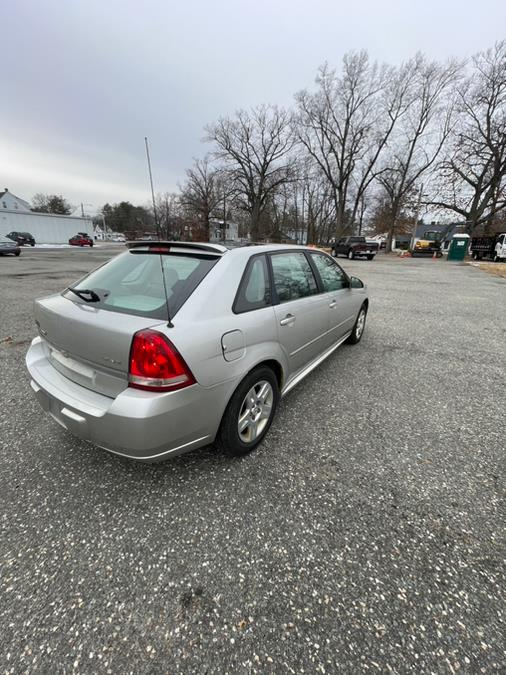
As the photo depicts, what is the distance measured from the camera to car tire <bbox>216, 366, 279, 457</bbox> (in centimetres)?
211

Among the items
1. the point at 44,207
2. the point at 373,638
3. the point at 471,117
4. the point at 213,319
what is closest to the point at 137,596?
the point at 373,638

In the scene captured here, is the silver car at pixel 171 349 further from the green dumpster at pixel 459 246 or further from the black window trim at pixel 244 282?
the green dumpster at pixel 459 246

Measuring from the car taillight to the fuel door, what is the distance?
321 millimetres

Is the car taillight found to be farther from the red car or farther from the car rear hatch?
the red car

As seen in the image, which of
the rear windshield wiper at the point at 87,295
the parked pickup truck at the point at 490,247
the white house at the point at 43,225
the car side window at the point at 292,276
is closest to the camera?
the rear windshield wiper at the point at 87,295

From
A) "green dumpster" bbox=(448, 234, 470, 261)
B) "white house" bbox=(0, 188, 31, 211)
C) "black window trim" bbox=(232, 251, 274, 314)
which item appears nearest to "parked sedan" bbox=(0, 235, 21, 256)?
"black window trim" bbox=(232, 251, 274, 314)

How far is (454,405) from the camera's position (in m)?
3.14

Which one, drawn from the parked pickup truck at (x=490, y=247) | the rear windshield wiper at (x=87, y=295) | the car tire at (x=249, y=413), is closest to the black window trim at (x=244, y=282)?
the car tire at (x=249, y=413)

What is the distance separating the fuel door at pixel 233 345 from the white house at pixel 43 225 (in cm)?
4775

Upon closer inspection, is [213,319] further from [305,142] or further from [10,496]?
[305,142]

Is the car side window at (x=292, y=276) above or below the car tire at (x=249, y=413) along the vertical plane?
above

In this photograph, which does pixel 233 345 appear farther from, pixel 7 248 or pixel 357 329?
pixel 7 248

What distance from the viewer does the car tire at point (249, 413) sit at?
2.11 metres

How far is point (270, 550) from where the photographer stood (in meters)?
1.67
